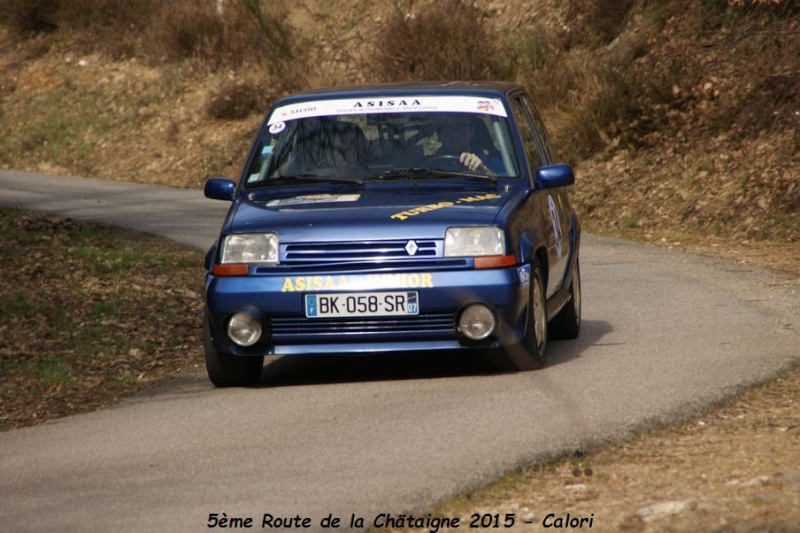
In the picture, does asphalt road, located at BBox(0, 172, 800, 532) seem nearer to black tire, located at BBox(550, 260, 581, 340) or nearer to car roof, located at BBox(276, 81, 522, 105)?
black tire, located at BBox(550, 260, 581, 340)

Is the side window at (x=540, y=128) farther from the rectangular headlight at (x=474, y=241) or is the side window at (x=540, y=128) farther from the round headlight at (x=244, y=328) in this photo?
the round headlight at (x=244, y=328)

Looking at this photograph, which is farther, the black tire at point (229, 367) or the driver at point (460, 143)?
the driver at point (460, 143)

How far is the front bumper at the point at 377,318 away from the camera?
831 cm

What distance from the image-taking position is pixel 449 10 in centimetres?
2741

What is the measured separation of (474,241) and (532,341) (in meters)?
0.77

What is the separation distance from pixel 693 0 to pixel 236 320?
1661 centimetres

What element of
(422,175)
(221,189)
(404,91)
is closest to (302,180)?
(221,189)

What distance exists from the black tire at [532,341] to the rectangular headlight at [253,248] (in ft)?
4.72

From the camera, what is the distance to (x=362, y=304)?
27.4ft

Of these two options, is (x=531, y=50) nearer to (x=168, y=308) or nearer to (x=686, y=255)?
(x=686, y=255)

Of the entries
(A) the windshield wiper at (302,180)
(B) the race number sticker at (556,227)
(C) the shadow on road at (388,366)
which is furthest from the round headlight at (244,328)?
(B) the race number sticker at (556,227)

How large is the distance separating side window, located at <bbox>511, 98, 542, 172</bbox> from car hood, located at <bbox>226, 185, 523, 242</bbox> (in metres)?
0.69

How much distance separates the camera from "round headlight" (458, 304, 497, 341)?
834 cm

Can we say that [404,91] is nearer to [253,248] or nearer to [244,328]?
[253,248]
